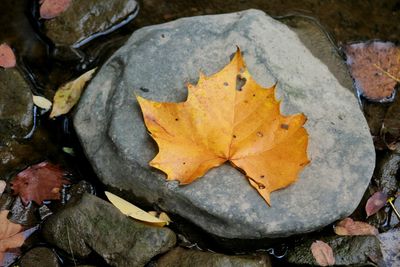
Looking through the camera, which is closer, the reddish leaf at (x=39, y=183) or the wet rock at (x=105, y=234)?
the wet rock at (x=105, y=234)

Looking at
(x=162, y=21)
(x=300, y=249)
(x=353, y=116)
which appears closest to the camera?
(x=300, y=249)

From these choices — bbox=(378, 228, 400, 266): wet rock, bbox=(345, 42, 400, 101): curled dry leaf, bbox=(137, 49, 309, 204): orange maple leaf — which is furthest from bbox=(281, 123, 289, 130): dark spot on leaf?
bbox=(345, 42, 400, 101): curled dry leaf

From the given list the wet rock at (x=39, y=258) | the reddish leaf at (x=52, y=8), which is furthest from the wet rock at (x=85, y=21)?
the wet rock at (x=39, y=258)

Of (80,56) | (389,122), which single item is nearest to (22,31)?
(80,56)

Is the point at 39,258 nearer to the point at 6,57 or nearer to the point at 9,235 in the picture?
the point at 9,235

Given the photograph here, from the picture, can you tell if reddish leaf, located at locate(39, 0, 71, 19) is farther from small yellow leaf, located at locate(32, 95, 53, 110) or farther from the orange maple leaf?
the orange maple leaf

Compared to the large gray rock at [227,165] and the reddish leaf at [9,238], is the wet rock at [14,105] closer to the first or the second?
the large gray rock at [227,165]

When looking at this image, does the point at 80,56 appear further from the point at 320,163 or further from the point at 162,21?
the point at 320,163

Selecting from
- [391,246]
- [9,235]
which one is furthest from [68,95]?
[391,246]
